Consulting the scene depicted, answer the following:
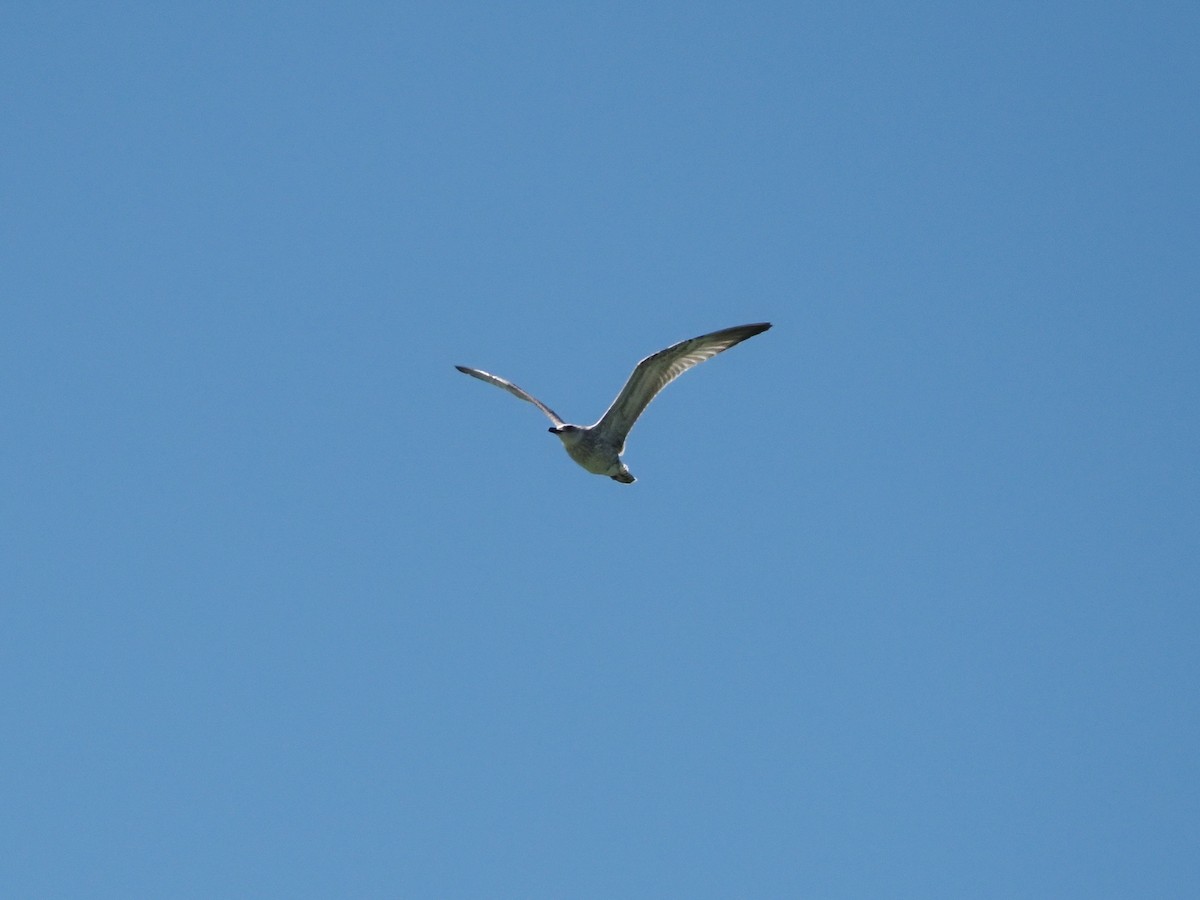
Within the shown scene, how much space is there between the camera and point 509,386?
33938 mm

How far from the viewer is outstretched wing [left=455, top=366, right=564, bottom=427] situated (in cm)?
3288

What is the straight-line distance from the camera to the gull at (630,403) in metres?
28.7

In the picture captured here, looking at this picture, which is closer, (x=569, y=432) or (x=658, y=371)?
(x=658, y=371)

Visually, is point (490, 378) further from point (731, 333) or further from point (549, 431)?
point (731, 333)

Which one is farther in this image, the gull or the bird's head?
the bird's head

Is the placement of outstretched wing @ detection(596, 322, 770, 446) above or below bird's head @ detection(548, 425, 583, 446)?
above

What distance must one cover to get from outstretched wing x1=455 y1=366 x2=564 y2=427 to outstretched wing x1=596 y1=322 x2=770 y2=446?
1.98 m

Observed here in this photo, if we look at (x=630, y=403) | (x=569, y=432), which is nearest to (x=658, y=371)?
(x=630, y=403)

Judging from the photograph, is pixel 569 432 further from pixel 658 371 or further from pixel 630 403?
pixel 658 371

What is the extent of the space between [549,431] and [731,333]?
4.85 meters

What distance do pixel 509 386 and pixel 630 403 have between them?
4.49m

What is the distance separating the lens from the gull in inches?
1130

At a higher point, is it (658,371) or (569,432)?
(658,371)

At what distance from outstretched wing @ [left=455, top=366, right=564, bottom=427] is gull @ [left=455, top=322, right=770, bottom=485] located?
0.76ft
